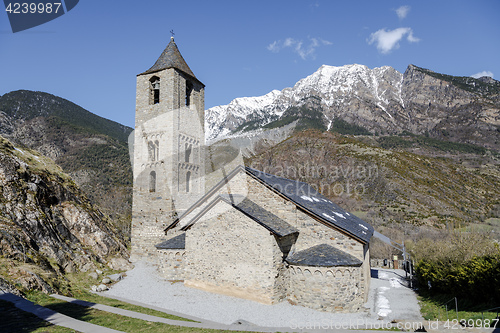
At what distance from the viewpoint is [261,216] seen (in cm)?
1341

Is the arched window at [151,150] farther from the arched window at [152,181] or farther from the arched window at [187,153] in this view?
the arched window at [187,153]

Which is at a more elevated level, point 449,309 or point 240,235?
point 240,235

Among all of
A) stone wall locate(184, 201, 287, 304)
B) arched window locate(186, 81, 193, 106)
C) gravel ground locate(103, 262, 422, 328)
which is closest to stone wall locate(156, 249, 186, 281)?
gravel ground locate(103, 262, 422, 328)

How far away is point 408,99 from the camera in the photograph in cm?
15875

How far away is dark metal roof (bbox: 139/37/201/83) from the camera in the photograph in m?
21.0

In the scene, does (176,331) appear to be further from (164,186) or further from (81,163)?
(81,163)

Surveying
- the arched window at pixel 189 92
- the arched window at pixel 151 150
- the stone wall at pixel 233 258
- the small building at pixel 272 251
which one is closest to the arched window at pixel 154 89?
the arched window at pixel 189 92

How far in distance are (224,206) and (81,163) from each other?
5937 centimetres

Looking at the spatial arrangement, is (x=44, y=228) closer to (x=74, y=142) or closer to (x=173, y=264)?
(x=173, y=264)

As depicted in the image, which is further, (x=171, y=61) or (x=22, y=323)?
(x=171, y=61)

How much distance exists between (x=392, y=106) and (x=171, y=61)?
164 m

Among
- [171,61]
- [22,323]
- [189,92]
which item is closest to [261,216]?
[22,323]

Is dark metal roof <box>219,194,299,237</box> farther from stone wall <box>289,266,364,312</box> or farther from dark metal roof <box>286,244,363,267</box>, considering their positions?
stone wall <box>289,266,364,312</box>

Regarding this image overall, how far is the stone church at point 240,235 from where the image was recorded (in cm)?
1197
